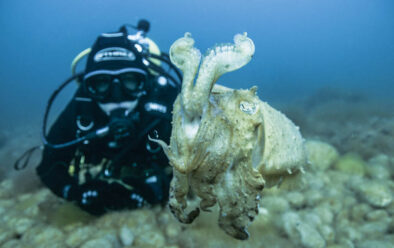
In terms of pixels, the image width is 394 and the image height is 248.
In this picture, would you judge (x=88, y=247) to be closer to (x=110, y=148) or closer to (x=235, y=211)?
(x=110, y=148)

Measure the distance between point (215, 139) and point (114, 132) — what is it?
2.53m

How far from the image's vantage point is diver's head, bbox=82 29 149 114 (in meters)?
3.55

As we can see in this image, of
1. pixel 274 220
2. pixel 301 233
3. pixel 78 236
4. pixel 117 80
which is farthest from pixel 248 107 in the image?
pixel 117 80

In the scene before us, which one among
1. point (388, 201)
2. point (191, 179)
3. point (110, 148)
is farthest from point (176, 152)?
point (388, 201)

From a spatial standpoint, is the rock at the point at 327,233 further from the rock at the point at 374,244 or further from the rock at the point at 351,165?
the rock at the point at 351,165

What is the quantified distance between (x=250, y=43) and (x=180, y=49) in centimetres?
36

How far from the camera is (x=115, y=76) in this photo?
356 centimetres

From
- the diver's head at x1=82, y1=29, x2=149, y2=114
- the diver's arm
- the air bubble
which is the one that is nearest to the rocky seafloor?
the diver's arm

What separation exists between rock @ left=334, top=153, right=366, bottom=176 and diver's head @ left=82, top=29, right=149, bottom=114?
3.79 m

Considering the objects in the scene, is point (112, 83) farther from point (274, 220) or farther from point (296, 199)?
point (296, 199)

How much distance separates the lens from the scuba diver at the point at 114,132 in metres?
3.35

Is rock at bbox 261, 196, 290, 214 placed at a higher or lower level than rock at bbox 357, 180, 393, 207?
lower

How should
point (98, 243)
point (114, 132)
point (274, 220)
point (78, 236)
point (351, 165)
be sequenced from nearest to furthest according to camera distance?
point (98, 243) → point (78, 236) → point (274, 220) → point (114, 132) → point (351, 165)

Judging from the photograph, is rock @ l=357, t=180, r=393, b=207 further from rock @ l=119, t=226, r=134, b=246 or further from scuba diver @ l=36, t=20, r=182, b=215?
rock @ l=119, t=226, r=134, b=246
